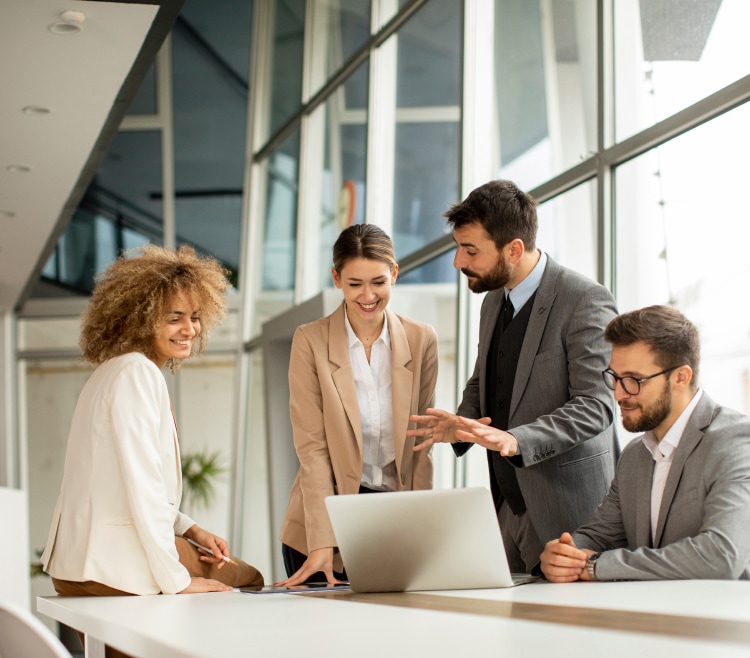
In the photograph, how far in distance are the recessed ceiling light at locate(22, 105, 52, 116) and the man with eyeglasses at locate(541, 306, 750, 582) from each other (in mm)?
4118

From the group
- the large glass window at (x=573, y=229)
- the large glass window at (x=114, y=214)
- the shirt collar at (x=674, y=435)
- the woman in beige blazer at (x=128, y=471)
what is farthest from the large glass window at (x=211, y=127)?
the shirt collar at (x=674, y=435)

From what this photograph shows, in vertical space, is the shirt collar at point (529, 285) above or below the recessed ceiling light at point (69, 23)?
below

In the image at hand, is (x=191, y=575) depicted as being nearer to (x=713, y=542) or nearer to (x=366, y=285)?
(x=366, y=285)

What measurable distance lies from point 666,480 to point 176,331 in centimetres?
129

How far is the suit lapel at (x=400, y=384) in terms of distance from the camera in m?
2.83

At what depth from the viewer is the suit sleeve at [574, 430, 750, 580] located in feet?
6.59

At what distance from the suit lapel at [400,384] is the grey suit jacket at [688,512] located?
650 mm

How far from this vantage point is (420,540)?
199 centimetres

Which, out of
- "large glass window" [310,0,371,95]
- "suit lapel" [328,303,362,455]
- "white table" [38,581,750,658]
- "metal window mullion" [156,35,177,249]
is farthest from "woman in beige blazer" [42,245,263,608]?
"metal window mullion" [156,35,177,249]

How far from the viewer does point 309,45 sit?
337 inches

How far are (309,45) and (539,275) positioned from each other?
6329 mm

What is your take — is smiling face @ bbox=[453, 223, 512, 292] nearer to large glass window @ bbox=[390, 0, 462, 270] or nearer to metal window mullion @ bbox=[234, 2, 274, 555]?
large glass window @ bbox=[390, 0, 462, 270]

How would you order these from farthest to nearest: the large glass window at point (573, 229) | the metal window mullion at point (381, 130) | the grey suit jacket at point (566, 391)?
1. the metal window mullion at point (381, 130)
2. the large glass window at point (573, 229)
3. the grey suit jacket at point (566, 391)

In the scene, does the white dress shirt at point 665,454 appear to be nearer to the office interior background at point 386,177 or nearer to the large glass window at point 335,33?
the office interior background at point 386,177
